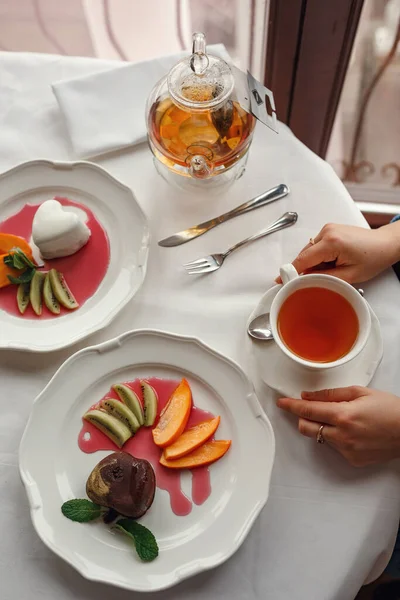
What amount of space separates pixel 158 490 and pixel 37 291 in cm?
35

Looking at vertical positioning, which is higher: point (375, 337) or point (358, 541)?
point (375, 337)

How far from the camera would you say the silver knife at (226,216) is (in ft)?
3.09

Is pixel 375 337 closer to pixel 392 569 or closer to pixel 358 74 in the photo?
pixel 392 569

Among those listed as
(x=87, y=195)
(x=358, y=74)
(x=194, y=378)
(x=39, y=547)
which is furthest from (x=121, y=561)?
(x=358, y=74)

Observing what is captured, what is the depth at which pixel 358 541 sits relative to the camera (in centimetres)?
76

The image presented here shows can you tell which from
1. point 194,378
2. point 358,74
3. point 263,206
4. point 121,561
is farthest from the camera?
point 358,74

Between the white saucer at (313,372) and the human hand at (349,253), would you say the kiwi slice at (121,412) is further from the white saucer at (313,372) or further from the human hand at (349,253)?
the human hand at (349,253)

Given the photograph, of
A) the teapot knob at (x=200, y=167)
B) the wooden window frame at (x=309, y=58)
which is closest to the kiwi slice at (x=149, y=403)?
the teapot knob at (x=200, y=167)

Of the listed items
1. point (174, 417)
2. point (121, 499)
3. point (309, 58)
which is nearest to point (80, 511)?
point (121, 499)

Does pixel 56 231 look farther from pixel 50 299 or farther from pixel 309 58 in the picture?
pixel 309 58

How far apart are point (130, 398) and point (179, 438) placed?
0.09 meters

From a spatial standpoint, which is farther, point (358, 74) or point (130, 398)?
point (358, 74)

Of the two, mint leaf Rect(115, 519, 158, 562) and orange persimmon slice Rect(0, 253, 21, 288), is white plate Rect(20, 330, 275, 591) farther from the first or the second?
orange persimmon slice Rect(0, 253, 21, 288)

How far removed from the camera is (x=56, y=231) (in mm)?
891
